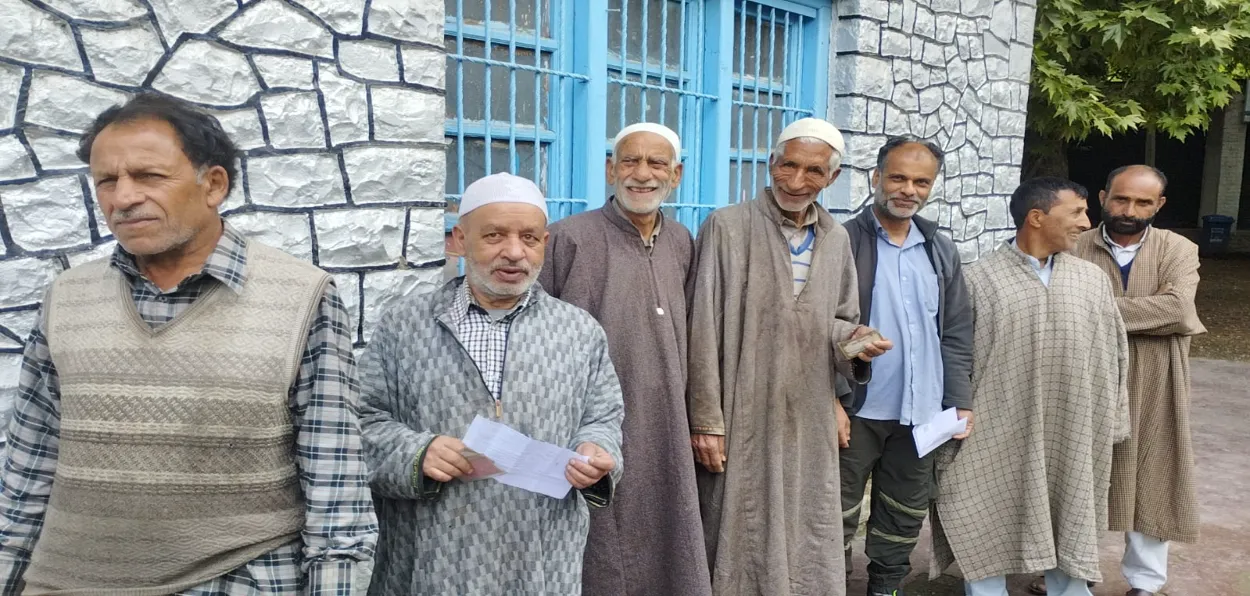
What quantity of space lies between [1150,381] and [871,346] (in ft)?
5.77

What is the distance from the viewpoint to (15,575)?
1752 millimetres

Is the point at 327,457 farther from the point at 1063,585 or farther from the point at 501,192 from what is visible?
the point at 1063,585

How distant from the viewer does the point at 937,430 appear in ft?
11.5

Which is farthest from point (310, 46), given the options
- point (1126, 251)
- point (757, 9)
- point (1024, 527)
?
point (1126, 251)

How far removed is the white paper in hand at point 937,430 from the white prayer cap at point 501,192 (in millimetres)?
1838

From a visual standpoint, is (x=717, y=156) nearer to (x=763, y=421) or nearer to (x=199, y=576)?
(x=763, y=421)

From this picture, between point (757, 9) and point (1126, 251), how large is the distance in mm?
2058

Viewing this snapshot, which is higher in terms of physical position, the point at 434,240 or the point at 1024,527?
the point at 434,240

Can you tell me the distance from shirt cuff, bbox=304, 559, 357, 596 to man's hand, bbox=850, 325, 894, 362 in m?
1.82

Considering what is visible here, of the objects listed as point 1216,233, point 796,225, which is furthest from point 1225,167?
point 796,225

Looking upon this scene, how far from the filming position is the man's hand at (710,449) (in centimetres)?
310

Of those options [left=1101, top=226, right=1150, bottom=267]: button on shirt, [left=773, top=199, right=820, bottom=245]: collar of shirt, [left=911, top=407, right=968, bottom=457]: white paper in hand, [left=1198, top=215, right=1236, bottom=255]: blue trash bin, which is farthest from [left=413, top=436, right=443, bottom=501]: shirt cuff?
[left=1198, top=215, right=1236, bottom=255]: blue trash bin

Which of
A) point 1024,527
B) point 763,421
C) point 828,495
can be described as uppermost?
point 763,421

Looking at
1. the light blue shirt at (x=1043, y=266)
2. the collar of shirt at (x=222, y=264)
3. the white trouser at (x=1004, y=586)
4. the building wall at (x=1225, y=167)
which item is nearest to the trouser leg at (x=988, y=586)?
the white trouser at (x=1004, y=586)
